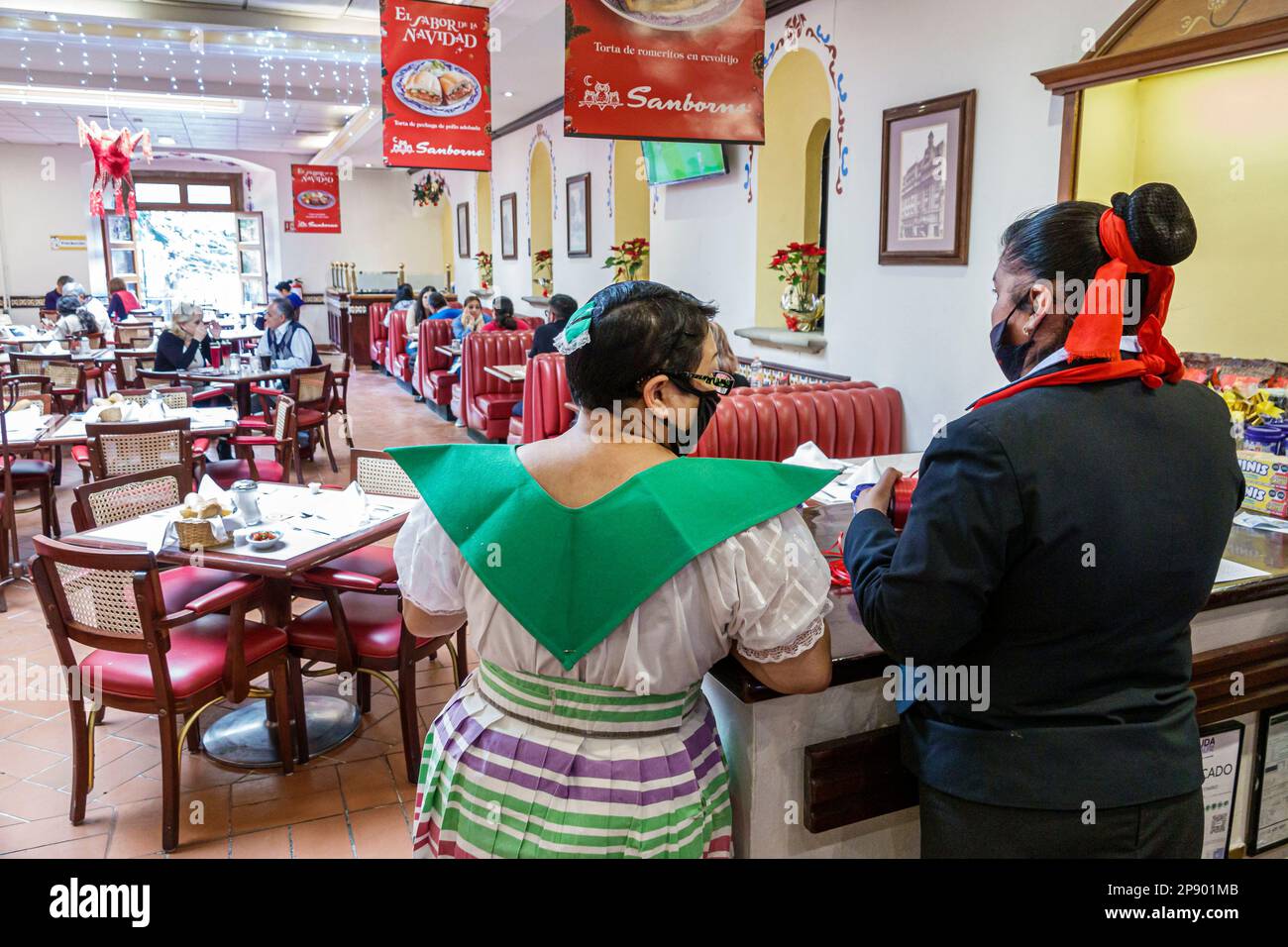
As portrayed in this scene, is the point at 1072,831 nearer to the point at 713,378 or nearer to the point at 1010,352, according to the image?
the point at 1010,352

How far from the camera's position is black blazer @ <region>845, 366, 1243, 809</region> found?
131 centimetres

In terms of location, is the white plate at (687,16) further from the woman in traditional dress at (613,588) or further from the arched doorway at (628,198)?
the arched doorway at (628,198)

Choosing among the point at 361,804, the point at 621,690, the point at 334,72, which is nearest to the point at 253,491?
the point at 361,804

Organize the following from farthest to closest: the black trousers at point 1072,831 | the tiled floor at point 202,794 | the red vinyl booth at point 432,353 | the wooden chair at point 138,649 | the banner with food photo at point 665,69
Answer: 1. the red vinyl booth at point 432,353
2. the banner with food photo at point 665,69
3. the tiled floor at point 202,794
4. the wooden chair at point 138,649
5. the black trousers at point 1072,831

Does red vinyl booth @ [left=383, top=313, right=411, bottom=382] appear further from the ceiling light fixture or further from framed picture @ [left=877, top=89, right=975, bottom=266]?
framed picture @ [left=877, top=89, right=975, bottom=266]

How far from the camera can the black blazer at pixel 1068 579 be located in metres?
1.31

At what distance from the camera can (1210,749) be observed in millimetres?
2340

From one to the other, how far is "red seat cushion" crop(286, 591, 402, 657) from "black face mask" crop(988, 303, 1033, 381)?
2555mm

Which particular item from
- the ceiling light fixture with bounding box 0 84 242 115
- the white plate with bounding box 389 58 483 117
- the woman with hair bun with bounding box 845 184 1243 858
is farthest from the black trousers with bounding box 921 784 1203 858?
the ceiling light fixture with bounding box 0 84 242 115

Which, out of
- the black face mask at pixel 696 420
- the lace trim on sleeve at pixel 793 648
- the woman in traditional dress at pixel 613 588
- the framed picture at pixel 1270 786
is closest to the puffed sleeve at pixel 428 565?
the woman in traditional dress at pixel 613 588

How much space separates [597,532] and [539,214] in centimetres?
1173

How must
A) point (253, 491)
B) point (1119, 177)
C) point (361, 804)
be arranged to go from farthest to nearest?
point (1119, 177), point (253, 491), point (361, 804)
